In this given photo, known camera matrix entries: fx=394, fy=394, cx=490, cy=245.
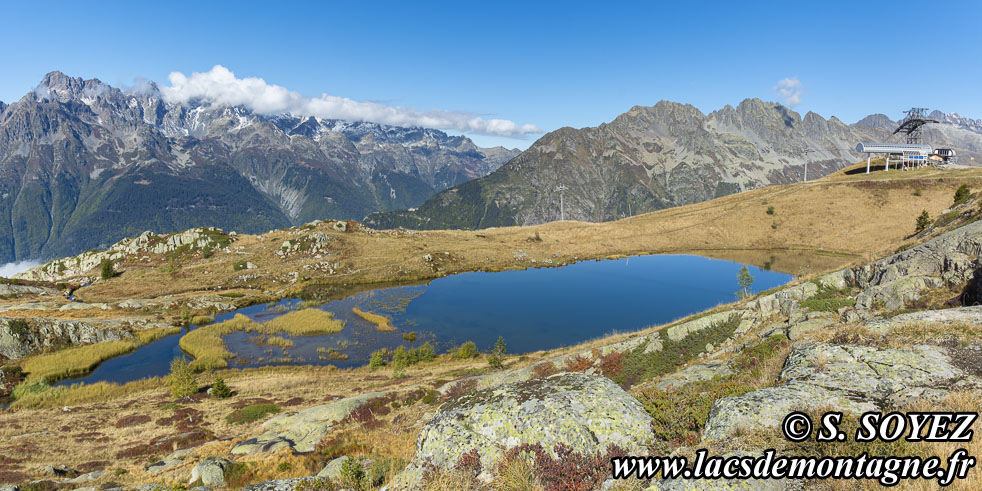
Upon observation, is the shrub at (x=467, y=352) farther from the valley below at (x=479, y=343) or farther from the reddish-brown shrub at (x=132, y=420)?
the reddish-brown shrub at (x=132, y=420)

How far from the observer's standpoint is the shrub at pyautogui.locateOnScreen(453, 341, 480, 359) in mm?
52500

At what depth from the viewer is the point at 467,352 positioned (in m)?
52.9

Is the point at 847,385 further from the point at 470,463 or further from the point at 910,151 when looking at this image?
A: the point at 910,151

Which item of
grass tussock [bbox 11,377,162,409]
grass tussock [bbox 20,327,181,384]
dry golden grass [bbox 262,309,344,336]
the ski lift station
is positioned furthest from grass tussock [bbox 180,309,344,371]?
the ski lift station

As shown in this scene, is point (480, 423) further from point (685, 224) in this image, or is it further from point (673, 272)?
point (685, 224)

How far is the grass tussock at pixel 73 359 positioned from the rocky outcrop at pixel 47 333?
7.38 feet

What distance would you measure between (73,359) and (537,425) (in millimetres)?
72925

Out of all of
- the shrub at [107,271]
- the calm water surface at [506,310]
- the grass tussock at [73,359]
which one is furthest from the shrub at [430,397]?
the shrub at [107,271]

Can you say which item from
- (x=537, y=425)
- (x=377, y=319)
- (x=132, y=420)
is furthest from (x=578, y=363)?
(x=377, y=319)

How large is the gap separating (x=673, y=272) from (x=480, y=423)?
322 ft

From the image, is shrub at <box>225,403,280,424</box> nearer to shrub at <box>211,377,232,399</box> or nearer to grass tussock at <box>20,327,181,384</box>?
shrub at <box>211,377,232,399</box>

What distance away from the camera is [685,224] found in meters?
138

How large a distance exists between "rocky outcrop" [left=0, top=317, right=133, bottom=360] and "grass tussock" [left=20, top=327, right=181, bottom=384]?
2250 mm

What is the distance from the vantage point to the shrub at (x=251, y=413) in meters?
30.2
